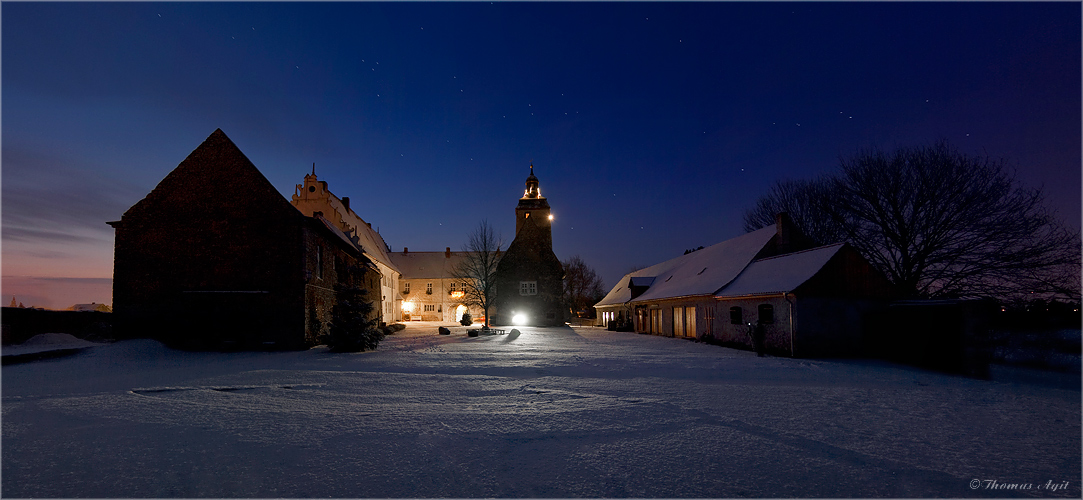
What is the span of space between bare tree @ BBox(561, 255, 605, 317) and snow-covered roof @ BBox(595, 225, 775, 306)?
34.8m

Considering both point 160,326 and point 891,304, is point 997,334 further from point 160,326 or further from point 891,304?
point 160,326

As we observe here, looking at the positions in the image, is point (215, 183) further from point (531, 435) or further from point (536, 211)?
point (536, 211)

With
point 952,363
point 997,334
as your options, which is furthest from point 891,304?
point 997,334

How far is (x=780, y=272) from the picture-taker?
20.2 m

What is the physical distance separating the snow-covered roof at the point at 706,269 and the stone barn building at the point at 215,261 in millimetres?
20248

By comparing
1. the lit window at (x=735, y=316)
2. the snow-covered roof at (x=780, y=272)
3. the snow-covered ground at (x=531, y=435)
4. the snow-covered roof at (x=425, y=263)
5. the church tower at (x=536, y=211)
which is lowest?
the snow-covered ground at (x=531, y=435)

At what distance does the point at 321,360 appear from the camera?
15.9 meters

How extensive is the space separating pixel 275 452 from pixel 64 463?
7.36 feet

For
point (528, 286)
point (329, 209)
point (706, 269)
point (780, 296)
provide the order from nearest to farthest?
point (780, 296)
point (706, 269)
point (528, 286)
point (329, 209)

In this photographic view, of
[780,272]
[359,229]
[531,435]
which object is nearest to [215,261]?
[531,435]

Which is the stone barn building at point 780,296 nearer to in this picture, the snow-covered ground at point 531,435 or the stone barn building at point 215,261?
the snow-covered ground at point 531,435

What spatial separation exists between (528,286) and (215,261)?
26999mm

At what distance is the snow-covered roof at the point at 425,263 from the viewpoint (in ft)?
218

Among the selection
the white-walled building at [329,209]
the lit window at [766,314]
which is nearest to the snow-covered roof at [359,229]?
the white-walled building at [329,209]
